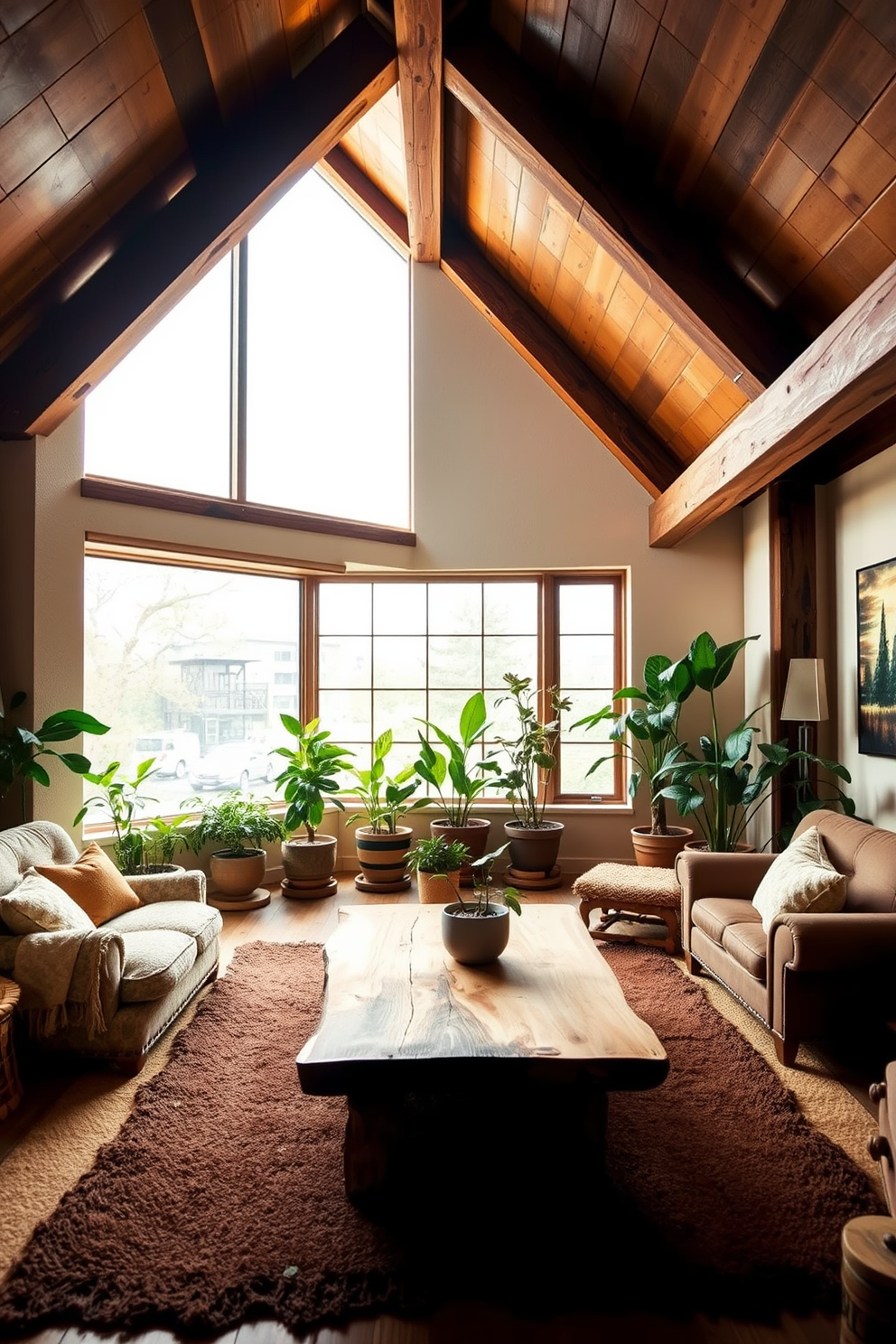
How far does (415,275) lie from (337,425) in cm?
127

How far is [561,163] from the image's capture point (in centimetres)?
373

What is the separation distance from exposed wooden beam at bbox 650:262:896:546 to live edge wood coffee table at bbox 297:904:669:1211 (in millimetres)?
2134

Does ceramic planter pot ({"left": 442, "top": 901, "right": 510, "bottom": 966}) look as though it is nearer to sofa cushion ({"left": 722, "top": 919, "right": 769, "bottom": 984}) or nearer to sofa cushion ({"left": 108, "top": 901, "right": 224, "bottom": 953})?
sofa cushion ({"left": 722, "top": 919, "right": 769, "bottom": 984})

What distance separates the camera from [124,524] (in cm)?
470

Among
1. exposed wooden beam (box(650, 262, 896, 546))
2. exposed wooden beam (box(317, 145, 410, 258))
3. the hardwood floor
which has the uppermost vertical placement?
exposed wooden beam (box(317, 145, 410, 258))

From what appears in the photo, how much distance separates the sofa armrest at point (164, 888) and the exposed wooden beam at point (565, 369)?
153 inches

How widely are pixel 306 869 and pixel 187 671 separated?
150cm

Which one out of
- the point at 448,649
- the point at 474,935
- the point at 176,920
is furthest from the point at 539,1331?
the point at 448,649

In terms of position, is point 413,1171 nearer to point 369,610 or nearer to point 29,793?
point 29,793

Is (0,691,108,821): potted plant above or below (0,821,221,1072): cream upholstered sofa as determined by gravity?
above

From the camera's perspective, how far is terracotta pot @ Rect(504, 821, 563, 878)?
5477 mm

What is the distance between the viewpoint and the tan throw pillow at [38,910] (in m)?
2.84

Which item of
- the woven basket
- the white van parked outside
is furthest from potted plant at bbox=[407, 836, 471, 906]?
the woven basket

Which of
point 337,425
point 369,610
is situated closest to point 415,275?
point 337,425
